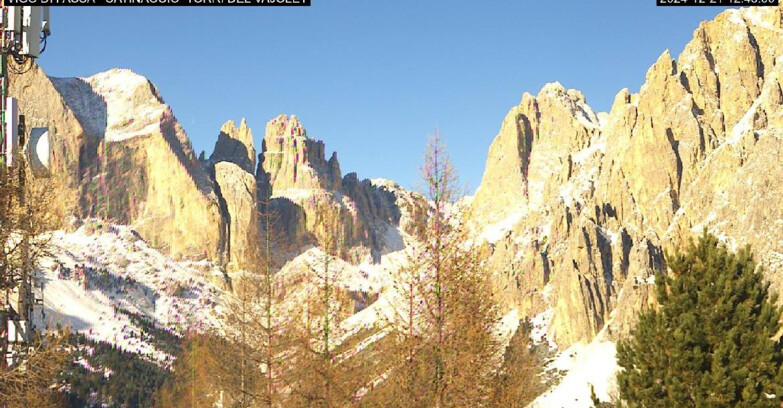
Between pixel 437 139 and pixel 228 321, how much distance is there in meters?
12.2

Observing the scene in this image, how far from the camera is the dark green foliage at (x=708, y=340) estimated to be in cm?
2978

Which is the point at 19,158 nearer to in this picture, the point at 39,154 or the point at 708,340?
the point at 39,154

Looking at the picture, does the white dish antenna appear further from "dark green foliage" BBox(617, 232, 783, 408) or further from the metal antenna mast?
"dark green foliage" BBox(617, 232, 783, 408)

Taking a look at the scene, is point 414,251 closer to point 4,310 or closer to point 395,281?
point 395,281

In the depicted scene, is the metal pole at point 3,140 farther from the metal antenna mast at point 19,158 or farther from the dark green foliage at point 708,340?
the dark green foliage at point 708,340

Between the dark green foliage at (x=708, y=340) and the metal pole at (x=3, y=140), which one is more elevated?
the metal pole at (x=3, y=140)

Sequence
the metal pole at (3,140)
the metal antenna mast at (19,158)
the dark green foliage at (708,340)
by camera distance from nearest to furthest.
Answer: the metal antenna mast at (19,158)
the metal pole at (3,140)
the dark green foliage at (708,340)

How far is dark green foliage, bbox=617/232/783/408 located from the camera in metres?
29.8

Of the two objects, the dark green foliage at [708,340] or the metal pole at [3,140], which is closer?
the metal pole at [3,140]

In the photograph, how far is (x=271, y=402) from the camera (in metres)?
32.7

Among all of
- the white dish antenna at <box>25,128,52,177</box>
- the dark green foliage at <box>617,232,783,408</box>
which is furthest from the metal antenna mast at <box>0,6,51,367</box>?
the dark green foliage at <box>617,232,783,408</box>

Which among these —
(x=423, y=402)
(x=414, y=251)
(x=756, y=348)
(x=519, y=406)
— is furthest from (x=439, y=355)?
(x=519, y=406)

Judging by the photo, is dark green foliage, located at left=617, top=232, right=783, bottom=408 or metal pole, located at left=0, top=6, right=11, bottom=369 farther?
dark green foliage, located at left=617, top=232, right=783, bottom=408

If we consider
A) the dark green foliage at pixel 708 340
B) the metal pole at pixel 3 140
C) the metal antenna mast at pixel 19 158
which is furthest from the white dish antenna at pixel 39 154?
the dark green foliage at pixel 708 340
